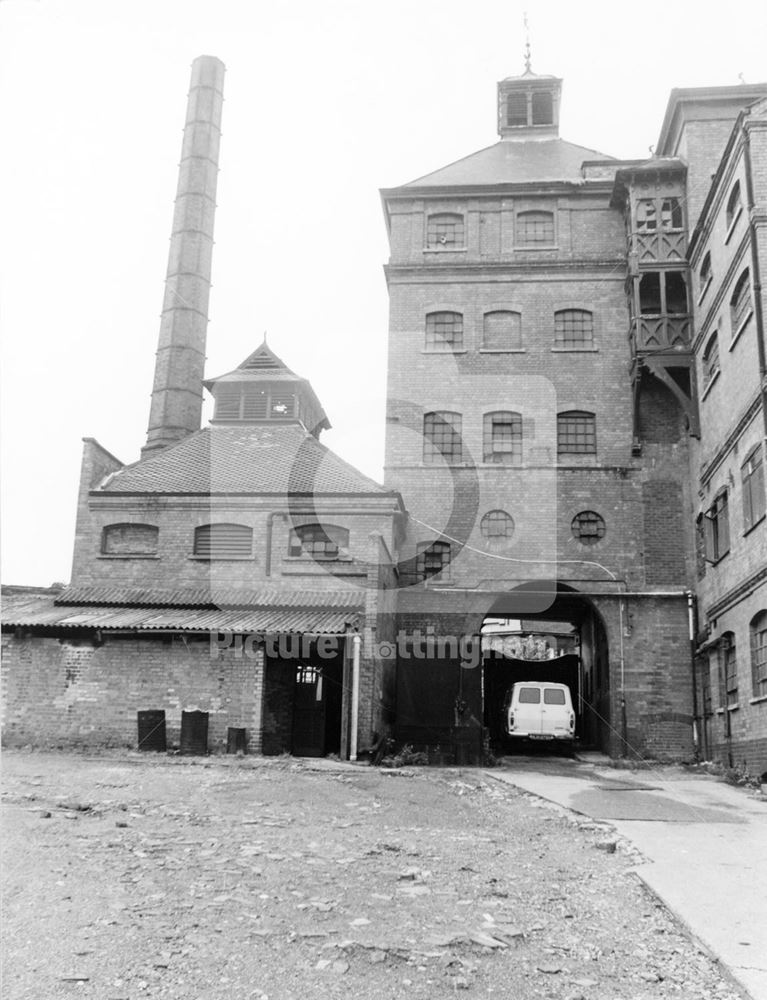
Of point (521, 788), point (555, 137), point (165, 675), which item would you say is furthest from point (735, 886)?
point (555, 137)

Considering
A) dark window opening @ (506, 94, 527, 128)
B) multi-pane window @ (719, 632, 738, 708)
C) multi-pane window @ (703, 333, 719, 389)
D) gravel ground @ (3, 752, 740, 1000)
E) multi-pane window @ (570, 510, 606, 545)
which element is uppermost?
dark window opening @ (506, 94, 527, 128)

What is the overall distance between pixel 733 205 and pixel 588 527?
8.59 m

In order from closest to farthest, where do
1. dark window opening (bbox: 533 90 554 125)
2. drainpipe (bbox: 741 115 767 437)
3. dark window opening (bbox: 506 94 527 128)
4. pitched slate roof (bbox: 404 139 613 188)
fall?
1. drainpipe (bbox: 741 115 767 437)
2. pitched slate roof (bbox: 404 139 613 188)
3. dark window opening (bbox: 533 90 554 125)
4. dark window opening (bbox: 506 94 527 128)

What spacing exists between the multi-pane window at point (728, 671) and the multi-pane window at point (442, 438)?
27.8 ft

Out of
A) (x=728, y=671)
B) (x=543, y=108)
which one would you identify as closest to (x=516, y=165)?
(x=543, y=108)

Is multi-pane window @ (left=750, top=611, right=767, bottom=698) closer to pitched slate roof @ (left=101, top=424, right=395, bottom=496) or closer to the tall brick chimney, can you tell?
pitched slate roof @ (left=101, top=424, right=395, bottom=496)

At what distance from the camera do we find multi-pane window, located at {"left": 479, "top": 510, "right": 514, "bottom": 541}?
2425 centimetres

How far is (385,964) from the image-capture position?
213 inches

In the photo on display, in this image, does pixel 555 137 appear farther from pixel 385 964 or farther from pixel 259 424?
pixel 385 964

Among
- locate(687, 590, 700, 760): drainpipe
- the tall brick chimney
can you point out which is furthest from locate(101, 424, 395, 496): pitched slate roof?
locate(687, 590, 700, 760): drainpipe

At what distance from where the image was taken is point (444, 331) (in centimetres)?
2625

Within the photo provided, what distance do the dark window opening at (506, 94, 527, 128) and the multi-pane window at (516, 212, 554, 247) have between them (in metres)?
6.12

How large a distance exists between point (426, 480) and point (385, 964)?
775 inches

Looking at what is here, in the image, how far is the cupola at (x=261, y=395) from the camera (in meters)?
28.0
